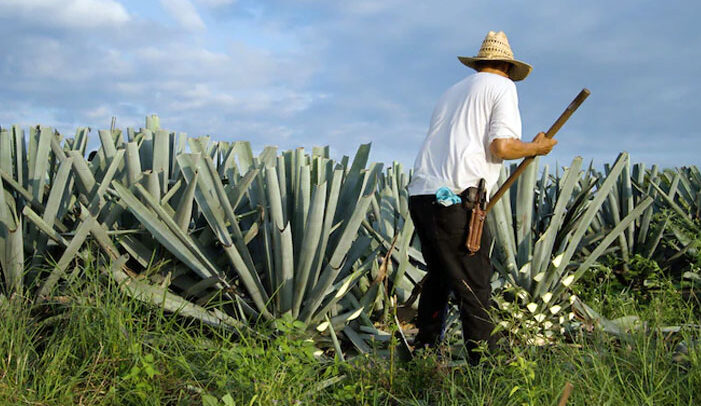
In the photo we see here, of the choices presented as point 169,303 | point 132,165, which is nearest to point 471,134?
point 169,303

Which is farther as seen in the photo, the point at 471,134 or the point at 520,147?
the point at 471,134

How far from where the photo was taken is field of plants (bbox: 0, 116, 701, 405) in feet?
9.67

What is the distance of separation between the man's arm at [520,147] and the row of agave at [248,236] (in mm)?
621

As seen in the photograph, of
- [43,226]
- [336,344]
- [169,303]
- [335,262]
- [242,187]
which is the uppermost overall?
[242,187]

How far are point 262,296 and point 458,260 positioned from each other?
3.26 ft

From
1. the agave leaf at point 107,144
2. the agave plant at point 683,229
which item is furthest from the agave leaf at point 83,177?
the agave plant at point 683,229

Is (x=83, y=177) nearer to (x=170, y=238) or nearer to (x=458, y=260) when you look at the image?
(x=170, y=238)

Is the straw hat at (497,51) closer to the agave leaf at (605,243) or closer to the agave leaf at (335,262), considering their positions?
the agave leaf at (335,262)

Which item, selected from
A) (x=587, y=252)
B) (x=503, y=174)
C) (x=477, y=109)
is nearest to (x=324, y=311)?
(x=477, y=109)

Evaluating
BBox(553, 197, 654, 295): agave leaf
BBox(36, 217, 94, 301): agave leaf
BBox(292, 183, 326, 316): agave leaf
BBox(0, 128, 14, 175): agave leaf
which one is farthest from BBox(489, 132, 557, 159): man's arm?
BBox(0, 128, 14, 175): agave leaf

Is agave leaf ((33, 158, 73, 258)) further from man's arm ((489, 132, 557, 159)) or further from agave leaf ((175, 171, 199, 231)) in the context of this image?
man's arm ((489, 132, 557, 159))

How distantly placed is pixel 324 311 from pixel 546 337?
114cm

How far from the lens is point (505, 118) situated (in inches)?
131

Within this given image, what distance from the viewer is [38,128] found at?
473 cm
